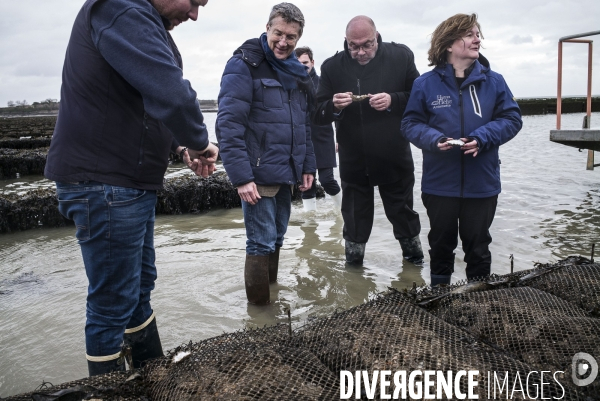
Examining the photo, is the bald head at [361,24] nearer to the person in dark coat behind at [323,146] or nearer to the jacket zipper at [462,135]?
the jacket zipper at [462,135]

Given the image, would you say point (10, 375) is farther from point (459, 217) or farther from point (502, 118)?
point (502, 118)

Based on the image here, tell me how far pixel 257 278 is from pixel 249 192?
0.80 metres

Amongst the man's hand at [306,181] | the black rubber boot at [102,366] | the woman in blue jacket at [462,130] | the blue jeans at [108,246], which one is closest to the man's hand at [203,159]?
the blue jeans at [108,246]

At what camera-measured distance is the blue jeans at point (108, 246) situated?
7.27 feet

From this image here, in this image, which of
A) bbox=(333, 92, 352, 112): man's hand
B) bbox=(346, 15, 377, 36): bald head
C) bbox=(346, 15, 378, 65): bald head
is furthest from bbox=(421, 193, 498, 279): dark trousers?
bbox=(346, 15, 377, 36): bald head

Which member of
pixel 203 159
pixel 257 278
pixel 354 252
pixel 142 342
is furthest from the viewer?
pixel 354 252

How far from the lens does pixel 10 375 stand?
3348 mm

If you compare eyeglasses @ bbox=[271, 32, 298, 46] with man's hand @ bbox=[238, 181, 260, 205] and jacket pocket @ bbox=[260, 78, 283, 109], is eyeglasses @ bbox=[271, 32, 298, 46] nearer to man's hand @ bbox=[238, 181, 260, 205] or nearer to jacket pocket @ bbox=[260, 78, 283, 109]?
jacket pocket @ bbox=[260, 78, 283, 109]

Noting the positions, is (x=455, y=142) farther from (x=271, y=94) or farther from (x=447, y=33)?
(x=271, y=94)

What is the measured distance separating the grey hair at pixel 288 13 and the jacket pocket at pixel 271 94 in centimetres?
48

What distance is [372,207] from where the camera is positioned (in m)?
5.01

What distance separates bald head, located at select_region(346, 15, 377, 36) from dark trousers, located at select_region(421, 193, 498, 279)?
5.48ft

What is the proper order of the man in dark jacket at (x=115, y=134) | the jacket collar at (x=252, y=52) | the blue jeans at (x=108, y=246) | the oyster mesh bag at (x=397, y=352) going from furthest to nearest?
1. the jacket collar at (x=252, y=52)
2. the blue jeans at (x=108, y=246)
3. the man in dark jacket at (x=115, y=134)
4. the oyster mesh bag at (x=397, y=352)

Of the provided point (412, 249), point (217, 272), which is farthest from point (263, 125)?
point (412, 249)
